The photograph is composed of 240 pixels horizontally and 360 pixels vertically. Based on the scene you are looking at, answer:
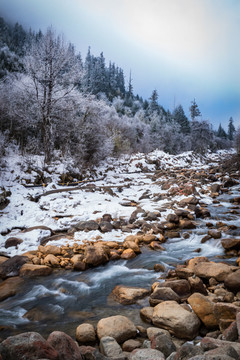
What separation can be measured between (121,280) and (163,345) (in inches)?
88.6

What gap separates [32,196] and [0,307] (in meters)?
6.26

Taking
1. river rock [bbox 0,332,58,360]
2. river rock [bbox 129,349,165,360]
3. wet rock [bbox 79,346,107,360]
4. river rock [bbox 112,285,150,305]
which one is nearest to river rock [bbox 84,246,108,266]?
river rock [bbox 112,285,150,305]

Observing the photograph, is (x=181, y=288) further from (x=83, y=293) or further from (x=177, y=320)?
(x=83, y=293)

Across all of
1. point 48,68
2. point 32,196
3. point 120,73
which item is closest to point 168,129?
point 48,68

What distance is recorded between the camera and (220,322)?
264 cm

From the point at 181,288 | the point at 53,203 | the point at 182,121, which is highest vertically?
the point at 182,121

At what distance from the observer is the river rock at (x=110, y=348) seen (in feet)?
7.82

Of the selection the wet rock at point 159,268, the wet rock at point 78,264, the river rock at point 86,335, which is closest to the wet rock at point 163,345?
the river rock at point 86,335

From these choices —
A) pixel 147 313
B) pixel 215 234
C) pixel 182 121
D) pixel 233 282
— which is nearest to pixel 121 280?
pixel 147 313

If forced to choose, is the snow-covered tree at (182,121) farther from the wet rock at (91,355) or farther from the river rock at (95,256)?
the wet rock at (91,355)

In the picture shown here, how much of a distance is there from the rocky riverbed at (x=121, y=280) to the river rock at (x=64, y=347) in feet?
0.03

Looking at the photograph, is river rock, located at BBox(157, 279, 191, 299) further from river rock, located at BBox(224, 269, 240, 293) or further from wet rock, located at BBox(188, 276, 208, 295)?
river rock, located at BBox(224, 269, 240, 293)

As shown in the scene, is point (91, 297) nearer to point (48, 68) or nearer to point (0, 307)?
point (0, 307)

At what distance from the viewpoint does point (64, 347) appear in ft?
6.98
